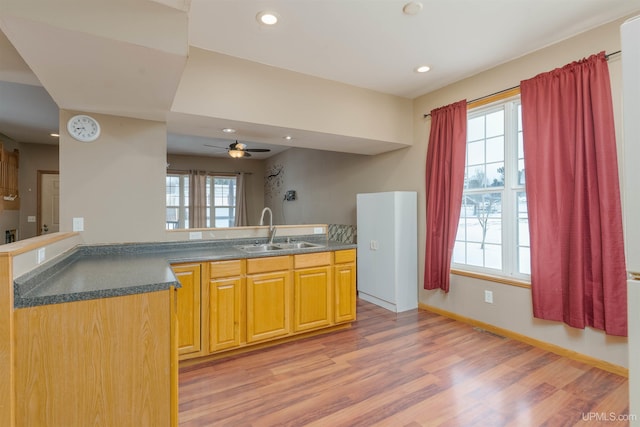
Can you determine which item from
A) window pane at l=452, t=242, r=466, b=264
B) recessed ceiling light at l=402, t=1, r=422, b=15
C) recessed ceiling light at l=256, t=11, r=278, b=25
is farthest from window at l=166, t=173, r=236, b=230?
recessed ceiling light at l=402, t=1, r=422, b=15

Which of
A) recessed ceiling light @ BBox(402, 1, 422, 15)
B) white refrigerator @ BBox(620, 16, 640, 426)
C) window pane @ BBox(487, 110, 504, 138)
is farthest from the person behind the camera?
window pane @ BBox(487, 110, 504, 138)

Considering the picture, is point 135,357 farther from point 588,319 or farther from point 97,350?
point 588,319

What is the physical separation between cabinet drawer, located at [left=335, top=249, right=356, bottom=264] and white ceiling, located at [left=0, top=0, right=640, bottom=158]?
1.50m

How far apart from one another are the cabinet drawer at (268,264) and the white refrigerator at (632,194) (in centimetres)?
237

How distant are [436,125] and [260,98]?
2.03 m

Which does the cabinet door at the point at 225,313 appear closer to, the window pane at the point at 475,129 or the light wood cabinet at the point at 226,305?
the light wood cabinet at the point at 226,305

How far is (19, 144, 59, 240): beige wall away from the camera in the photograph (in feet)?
18.5

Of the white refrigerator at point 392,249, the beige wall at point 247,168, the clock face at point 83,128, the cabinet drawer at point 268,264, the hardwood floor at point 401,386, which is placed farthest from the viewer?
the beige wall at point 247,168

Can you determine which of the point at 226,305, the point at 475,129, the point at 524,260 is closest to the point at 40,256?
the point at 226,305

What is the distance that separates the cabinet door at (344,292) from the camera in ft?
Answer: 10.4

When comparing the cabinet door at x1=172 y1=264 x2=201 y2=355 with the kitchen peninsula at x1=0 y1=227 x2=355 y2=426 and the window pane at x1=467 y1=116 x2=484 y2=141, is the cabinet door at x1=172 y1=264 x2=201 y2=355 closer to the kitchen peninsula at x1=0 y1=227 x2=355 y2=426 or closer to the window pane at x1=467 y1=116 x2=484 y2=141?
the kitchen peninsula at x1=0 y1=227 x2=355 y2=426

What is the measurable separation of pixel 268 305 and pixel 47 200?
5698mm

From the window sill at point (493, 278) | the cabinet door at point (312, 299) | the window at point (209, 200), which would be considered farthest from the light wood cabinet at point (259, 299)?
the window at point (209, 200)

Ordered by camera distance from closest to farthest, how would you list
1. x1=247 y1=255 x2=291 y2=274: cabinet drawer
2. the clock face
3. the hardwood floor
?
the hardwood floor → the clock face → x1=247 y1=255 x2=291 y2=274: cabinet drawer
